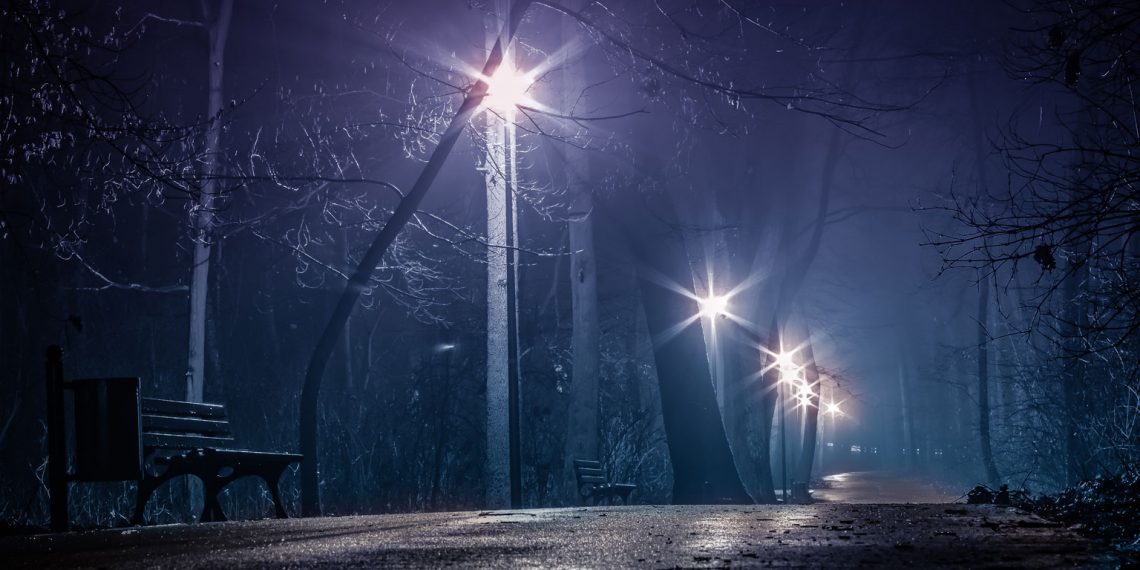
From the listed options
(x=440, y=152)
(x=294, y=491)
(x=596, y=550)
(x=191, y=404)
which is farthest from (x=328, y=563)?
(x=294, y=491)

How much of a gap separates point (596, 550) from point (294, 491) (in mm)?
15636

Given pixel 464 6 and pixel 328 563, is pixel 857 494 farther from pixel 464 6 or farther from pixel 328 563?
pixel 328 563

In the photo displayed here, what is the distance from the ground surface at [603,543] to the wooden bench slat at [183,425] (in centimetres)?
213

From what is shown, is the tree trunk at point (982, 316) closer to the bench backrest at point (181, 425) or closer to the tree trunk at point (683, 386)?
the tree trunk at point (683, 386)

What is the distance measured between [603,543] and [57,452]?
5.76 m

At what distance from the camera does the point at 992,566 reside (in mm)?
6008

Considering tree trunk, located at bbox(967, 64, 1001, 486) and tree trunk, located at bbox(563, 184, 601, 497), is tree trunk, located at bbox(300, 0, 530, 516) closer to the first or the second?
tree trunk, located at bbox(563, 184, 601, 497)

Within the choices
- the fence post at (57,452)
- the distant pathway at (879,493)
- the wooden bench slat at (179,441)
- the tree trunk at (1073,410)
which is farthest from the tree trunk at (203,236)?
the distant pathway at (879,493)

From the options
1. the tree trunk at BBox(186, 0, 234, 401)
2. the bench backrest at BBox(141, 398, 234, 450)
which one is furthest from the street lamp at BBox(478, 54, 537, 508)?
the tree trunk at BBox(186, 0, 234, 401)

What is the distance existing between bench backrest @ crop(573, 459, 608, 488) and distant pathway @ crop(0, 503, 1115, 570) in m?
10.4

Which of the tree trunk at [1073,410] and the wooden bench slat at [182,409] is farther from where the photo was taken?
the tree trunk at [1073,410]

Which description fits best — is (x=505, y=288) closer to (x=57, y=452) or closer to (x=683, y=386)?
(x=683, y=386)

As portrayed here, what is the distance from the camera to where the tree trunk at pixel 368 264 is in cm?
1716

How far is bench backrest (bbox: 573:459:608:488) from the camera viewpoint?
815 inches
